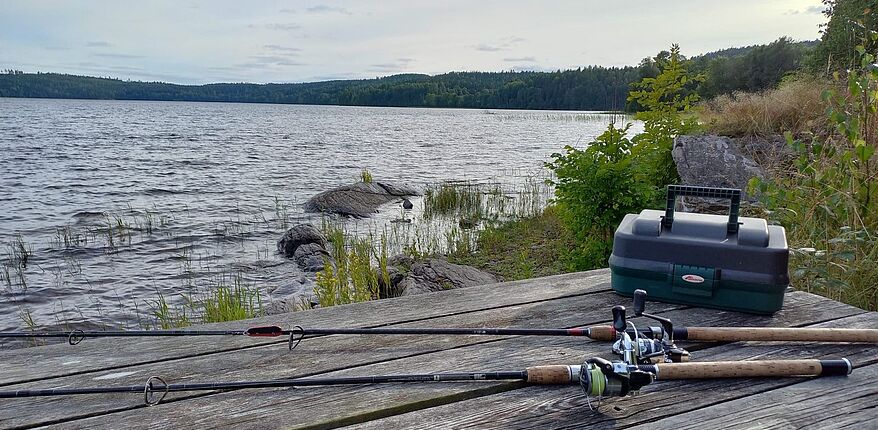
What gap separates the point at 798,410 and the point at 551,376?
2.06 feet

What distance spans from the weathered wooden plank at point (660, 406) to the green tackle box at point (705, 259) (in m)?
0.48

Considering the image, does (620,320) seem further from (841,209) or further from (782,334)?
(841,209)

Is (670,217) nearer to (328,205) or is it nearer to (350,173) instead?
(328,205)

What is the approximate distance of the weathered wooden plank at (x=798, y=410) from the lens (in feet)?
4.73

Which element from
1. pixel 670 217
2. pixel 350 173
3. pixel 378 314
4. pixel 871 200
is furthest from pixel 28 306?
pixel 350 173

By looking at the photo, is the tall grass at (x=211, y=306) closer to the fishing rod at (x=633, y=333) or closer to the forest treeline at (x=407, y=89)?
the fishing rod at (x=633, y=333)

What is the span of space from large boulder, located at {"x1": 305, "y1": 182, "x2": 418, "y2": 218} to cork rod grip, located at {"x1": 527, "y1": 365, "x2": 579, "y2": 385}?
11.5 m

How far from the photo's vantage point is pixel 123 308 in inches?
284

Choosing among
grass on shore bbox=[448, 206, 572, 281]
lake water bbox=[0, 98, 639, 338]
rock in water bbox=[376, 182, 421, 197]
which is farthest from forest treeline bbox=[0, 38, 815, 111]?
grass on shore bbox=[448, 206, 572, 281]

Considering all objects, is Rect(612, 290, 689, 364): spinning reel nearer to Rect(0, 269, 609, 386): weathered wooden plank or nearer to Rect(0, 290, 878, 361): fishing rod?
Rect(0, 290, 878, 361): fishing rod

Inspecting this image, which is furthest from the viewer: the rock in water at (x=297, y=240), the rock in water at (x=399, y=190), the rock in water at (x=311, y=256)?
the rock in water at (x=399, y=190)

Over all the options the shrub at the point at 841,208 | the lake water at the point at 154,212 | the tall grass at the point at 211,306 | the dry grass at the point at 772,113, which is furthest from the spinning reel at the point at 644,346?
the dry grass at the point at 772,113

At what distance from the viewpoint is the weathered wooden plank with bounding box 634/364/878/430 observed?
4.73 ft

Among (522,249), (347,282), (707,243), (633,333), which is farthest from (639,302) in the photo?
(522,249)
